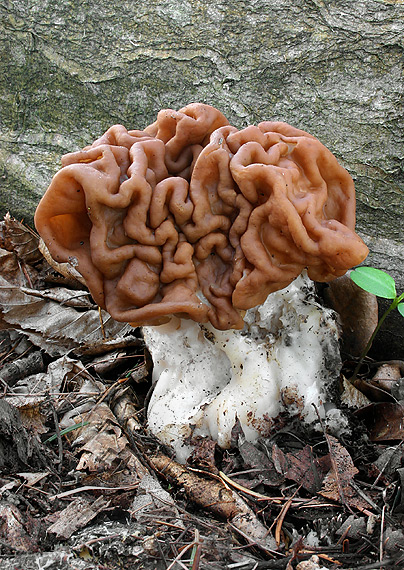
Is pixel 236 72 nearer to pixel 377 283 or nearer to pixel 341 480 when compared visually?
pixel 377 283

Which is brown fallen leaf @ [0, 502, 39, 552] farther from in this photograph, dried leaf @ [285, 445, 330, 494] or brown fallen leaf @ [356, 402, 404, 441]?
brown fallen leaf @ [356, 402, 404, 441]

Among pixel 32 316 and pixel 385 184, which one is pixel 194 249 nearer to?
pixel 385 184

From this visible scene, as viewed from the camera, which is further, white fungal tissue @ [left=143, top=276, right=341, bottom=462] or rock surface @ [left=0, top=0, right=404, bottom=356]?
rock surface @ [left=0, top=0, right=404, bottom=356]

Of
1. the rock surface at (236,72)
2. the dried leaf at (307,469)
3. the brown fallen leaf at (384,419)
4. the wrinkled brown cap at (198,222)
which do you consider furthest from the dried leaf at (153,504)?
the rock surface at (236,72)

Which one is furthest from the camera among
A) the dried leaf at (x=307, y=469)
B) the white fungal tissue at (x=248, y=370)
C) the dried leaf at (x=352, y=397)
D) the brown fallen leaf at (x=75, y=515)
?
the dried leaf at (x=352, y=397)

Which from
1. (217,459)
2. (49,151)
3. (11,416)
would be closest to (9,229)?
(49,151)

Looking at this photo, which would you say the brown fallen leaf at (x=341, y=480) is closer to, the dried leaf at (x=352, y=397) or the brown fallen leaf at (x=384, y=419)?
the brown fallen leaf at (x=384, y=419)

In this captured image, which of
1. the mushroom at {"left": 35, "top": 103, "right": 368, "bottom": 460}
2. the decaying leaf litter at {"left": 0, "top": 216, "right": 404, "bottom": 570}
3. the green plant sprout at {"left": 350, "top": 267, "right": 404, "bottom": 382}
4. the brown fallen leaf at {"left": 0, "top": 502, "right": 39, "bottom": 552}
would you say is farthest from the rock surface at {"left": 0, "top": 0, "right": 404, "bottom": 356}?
the brown fallen leaf at {"left": 0, "top": 502, "right": 39, "bottom": 552}

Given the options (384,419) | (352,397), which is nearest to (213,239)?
(352,397)
